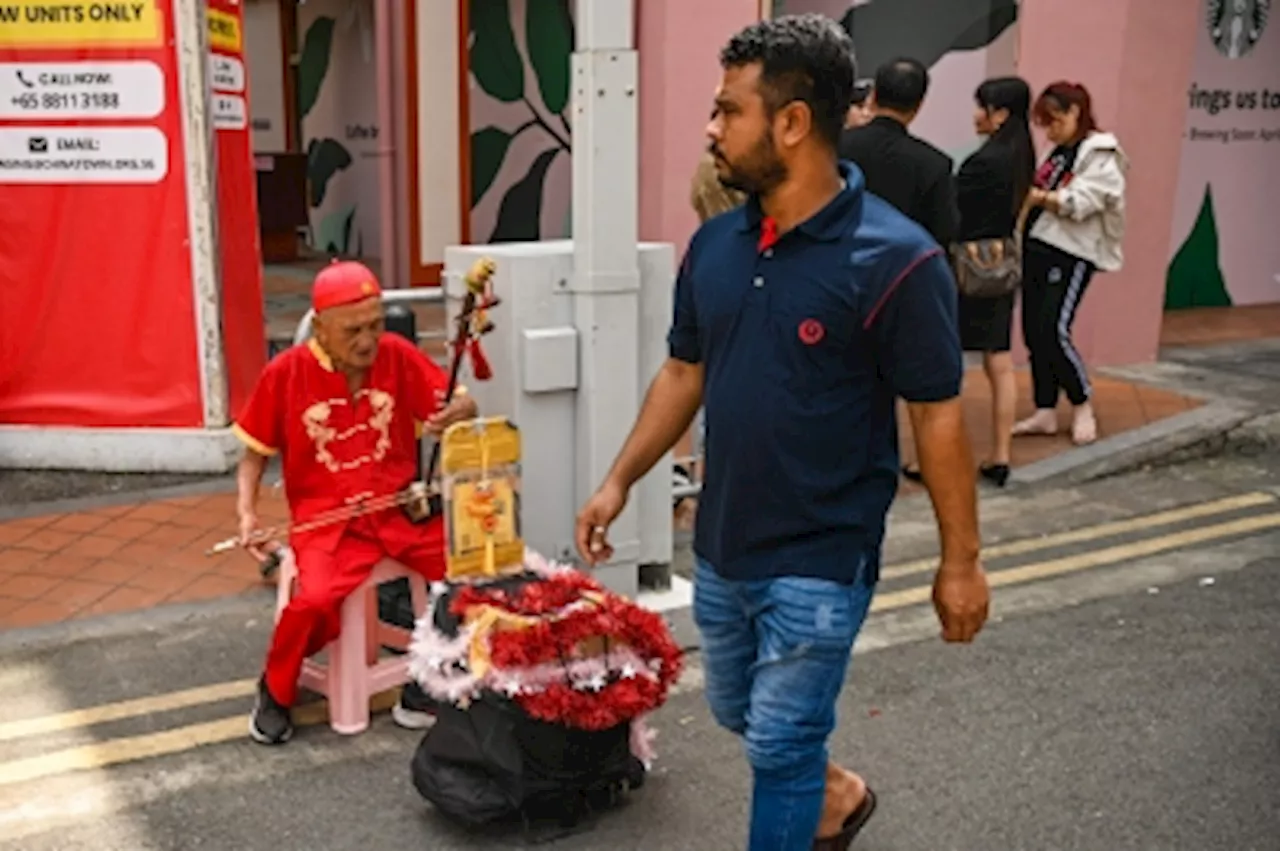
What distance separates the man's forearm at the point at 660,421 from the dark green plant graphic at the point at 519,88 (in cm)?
801

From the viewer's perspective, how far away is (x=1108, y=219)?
6832 millimetres

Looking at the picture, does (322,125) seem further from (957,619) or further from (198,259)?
(957,619)

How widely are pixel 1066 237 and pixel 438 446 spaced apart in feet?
13.6

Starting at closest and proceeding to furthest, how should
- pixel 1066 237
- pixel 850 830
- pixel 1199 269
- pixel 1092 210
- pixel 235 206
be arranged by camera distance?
1. pixel 850 830
2. pixel 235 206
3. pixel 1092 210
4. pixel 1066 237
5. pixel 1199 269

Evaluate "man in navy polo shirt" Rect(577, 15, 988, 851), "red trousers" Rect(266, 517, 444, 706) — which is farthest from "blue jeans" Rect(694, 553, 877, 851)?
"red trousers" Rect(266, 517, 444, 706)

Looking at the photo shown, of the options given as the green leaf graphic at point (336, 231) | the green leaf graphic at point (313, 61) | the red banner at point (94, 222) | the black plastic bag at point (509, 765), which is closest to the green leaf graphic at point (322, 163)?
the green leaf graphic at point (336, 231)

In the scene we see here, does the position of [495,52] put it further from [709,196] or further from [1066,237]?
[709,196]

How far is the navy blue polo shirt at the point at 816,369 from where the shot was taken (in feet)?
8.19

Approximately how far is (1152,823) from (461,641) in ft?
5.92

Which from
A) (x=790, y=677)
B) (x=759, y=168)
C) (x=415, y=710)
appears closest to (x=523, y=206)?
(x=415, y=710)

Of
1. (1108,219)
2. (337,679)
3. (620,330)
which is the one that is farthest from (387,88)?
(337,679)

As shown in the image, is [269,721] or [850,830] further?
[269,721]

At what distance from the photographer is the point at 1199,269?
11.4 metres

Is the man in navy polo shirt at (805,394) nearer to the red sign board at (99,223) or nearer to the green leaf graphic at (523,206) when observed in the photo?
the red sign board at (99,223)
